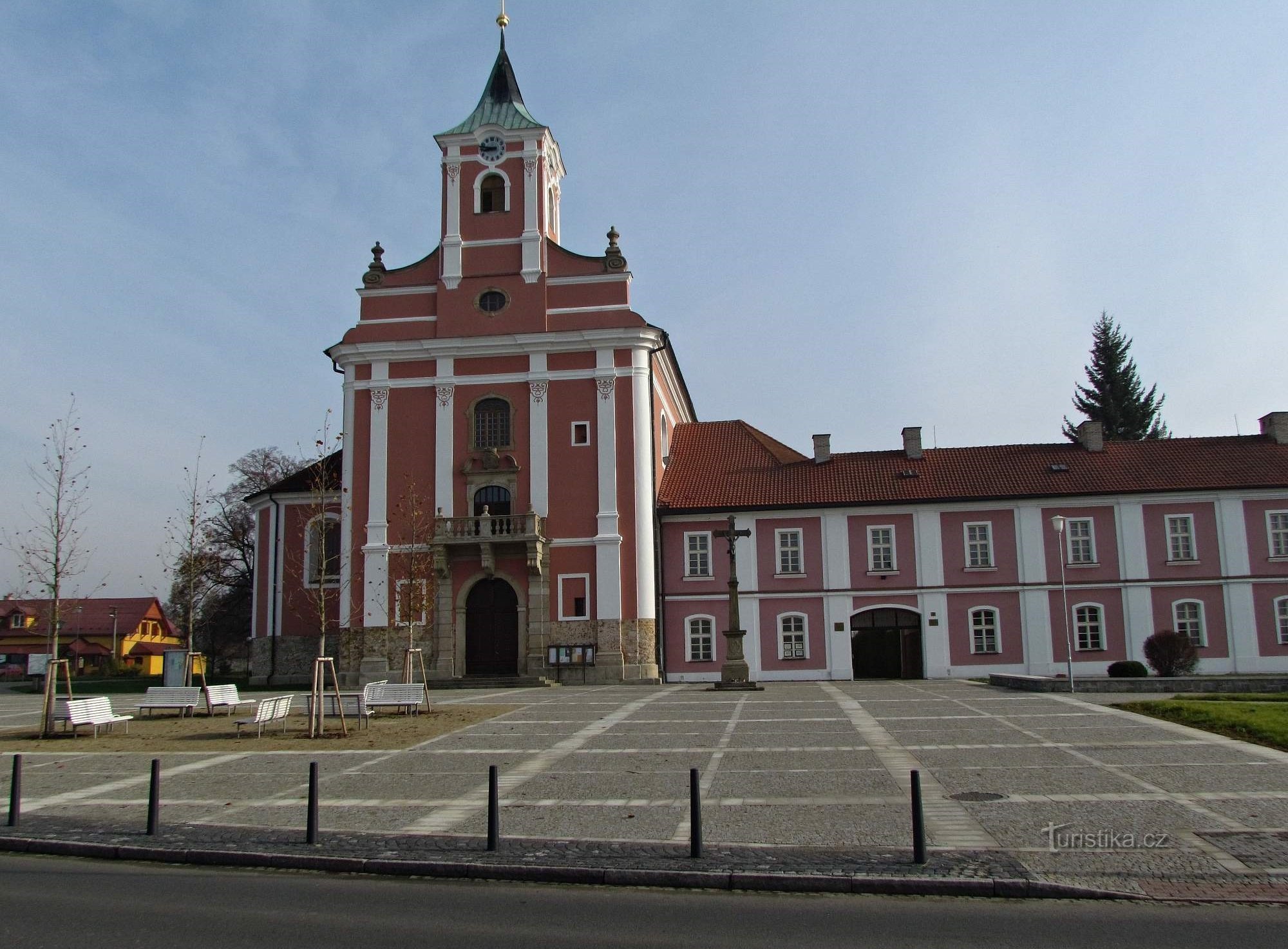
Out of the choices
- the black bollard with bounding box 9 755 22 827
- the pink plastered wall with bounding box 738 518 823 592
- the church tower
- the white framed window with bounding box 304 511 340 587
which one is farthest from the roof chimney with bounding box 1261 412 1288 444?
the black bollard with bounding box 9 755 22 827

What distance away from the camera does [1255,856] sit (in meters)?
9.29

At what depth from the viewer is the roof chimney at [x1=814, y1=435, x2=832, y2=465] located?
42.4 metres

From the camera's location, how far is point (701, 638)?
1538 inches

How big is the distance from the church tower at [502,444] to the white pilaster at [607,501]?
6 cm

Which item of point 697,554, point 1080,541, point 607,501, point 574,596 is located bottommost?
point 574,596

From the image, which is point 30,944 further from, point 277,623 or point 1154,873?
point 277,623

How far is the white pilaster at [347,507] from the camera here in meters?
37.4

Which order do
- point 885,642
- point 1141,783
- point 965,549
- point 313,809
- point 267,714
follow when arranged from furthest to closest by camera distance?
point 965,549 < point 885,642 < point 267,714 < point 1141,783 < point 313,809

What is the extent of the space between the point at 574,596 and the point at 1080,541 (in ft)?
61.1

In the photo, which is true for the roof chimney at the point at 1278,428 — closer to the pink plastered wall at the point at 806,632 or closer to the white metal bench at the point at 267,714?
the pink plastered wall at the point at 806,632

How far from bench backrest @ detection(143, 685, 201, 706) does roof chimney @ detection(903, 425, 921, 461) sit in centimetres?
2800

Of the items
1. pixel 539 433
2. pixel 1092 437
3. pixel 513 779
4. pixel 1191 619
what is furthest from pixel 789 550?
pixel 513 779

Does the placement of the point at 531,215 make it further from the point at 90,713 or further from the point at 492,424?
the point at 90,713

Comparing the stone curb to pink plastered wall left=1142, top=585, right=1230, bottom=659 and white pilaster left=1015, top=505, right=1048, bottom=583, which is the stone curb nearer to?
white pilaster left=1015, top=505, right=1048, bottom=583
